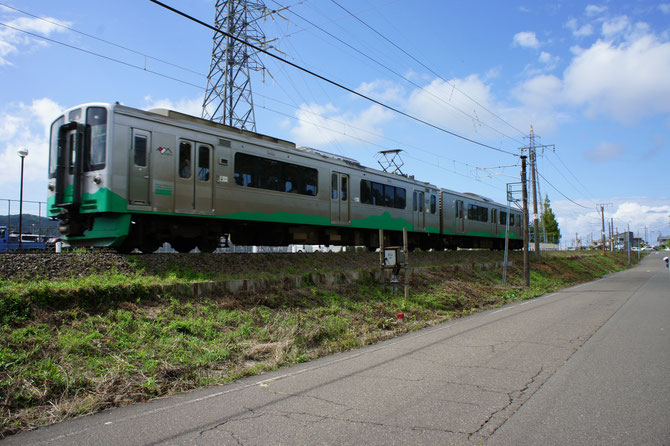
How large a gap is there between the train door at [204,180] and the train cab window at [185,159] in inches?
7.9

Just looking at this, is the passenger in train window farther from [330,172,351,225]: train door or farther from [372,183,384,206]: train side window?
[372,183,384,206]: train side window

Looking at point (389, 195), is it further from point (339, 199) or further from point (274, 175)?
point (274, 175)

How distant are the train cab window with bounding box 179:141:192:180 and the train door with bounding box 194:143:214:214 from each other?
0.20 metres

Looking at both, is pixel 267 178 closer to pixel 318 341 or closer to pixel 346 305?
pixel 346 305

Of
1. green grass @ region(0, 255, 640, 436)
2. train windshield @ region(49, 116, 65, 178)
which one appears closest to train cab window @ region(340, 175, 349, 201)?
green grass @ region(0, 255, 640, 436)

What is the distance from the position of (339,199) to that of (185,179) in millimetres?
6257

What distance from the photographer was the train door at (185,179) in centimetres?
1068

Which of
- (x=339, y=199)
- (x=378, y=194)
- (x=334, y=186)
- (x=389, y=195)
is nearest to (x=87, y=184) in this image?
(x=334, y=186)

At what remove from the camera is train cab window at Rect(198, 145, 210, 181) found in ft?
36.7

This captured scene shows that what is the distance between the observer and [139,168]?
10.0 meters

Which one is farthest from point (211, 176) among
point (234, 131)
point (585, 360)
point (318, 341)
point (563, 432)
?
point (563, 432)

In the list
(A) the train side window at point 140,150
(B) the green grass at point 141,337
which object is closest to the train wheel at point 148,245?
(A) the train side window at point 140,150

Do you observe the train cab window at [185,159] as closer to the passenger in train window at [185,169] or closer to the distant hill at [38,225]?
the passenger in train window at [185,169]

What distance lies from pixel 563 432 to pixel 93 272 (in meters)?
7.66
